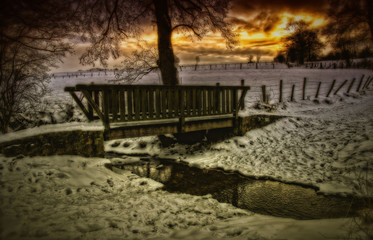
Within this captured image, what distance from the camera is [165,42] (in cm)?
845

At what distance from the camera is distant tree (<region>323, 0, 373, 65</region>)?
46.6ft

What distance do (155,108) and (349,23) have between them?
16.3 metres

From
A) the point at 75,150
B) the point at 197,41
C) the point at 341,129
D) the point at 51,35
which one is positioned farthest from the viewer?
the point at 197,41

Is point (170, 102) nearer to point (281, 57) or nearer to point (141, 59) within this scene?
point (141, 59)

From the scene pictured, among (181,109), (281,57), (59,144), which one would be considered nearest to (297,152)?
(181,109)

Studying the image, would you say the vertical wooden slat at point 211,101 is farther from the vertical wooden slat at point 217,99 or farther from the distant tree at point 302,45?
the distant tree at point 302,45

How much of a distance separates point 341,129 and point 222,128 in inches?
174

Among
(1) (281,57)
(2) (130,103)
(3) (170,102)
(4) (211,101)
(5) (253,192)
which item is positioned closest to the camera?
(5) (253,192)

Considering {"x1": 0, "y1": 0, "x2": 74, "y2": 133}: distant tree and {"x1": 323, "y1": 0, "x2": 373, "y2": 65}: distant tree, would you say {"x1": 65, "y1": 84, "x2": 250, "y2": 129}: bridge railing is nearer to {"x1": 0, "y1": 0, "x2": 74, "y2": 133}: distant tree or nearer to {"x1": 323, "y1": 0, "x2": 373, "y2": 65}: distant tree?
{"x1": 0, "y1": 0, "x2": 74, "y2": 133}: distant tree

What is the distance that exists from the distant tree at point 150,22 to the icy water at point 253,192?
3.91 metres

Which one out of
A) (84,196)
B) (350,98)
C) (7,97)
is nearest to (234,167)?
(84,196)

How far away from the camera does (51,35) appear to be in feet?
20.1

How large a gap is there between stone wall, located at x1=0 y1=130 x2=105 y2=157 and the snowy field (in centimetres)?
22

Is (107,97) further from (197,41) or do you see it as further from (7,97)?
(197,41)
